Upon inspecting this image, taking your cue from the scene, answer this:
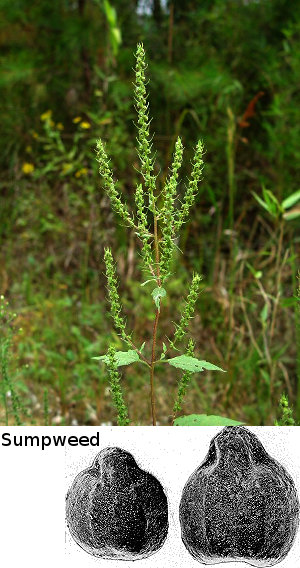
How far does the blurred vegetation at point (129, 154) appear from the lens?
8.20 ft

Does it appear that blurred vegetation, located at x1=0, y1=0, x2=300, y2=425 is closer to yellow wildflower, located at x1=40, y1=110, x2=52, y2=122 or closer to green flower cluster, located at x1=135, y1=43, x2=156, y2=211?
yellow wildflower, located at x1=40, y1=110, x2=52, y2=122

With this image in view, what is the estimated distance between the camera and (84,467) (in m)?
1.03

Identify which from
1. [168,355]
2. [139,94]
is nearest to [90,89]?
[168,355]

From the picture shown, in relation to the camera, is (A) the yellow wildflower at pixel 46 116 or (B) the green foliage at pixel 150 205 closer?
(B) the green foliage at pixel 150 205

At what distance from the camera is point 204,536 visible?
38.7 inches

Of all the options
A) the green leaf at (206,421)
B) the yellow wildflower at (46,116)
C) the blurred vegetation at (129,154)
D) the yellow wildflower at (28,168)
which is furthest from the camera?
the yellow wildflower at (28,168)

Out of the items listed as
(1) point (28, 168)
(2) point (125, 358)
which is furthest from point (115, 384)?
(1) point (28, 168)

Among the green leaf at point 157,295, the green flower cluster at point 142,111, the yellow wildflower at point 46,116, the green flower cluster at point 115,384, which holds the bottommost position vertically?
the green flower cluster at point 115,384

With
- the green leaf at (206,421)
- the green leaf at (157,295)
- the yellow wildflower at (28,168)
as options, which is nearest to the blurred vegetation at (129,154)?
the yellow wildflower at (28,168)

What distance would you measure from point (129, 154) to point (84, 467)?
2223mm

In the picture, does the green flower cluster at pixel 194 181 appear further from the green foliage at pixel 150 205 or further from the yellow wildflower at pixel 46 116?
the yellow wildflower at pixel 46 116

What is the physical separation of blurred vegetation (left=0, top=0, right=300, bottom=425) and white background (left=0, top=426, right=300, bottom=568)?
3.99ft

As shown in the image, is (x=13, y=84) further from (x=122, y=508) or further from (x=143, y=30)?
(x=122, y=508)

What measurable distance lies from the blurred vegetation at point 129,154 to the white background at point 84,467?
1.22m
